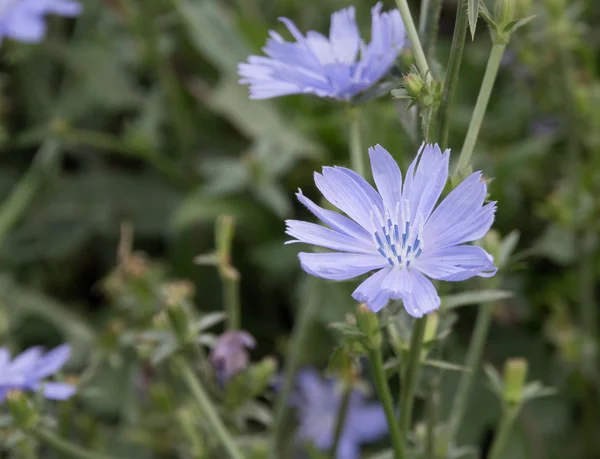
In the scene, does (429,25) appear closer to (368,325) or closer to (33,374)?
(368,325)

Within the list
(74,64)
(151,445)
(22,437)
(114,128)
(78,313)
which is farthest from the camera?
(114,128)

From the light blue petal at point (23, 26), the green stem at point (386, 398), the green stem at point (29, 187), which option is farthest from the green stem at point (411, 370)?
the green stem at point (29, 187)

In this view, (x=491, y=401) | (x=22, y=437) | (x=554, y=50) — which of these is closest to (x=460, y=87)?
(x=554, y=50)

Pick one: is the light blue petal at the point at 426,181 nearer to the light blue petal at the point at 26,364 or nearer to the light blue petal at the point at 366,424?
the light blue petal at the point at 26,364

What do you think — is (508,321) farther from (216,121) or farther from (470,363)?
(216,121)

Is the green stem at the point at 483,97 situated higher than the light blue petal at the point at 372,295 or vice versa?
the green stem at the point at 483,97

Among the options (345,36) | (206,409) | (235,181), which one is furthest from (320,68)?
(235,181)
